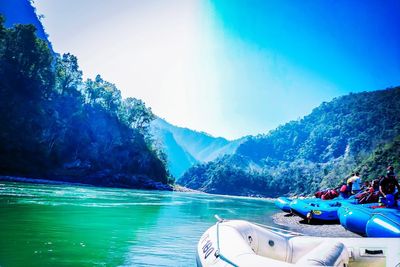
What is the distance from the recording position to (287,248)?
21.9 feet

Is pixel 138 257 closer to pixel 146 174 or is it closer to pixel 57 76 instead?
pixel 57 76

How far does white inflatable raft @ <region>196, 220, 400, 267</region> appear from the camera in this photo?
16.3 ft

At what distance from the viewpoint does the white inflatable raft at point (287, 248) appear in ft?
16.3

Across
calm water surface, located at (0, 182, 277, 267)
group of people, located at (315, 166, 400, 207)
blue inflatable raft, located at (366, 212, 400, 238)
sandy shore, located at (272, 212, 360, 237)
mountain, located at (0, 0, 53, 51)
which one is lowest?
calm water surface, located at (0, 182, 277, 267)

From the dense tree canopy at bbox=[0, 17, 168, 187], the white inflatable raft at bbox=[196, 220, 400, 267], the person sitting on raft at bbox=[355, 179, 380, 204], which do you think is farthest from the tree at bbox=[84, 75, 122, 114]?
the white inflatable raft at bbox=[196, 220, 400, 267]

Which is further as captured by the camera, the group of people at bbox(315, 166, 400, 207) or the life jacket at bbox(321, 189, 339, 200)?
the life jacket at bbox(321, 189, 339, 200)

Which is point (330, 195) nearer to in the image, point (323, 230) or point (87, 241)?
point (323, 230)

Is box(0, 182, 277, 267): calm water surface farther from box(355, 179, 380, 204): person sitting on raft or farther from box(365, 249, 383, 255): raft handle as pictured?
box(355, 179, 380, 204): person sitting on raft

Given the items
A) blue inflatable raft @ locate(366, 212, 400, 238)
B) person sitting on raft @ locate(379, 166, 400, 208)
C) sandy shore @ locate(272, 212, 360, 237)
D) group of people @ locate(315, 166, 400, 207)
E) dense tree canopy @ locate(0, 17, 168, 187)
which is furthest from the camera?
dense tree canopy @ locate(0, 17, 168, 187)

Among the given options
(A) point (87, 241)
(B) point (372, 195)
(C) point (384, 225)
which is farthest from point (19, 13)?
(C) point (384, 225)

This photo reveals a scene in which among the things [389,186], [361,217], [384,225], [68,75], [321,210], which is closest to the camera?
[384,225]

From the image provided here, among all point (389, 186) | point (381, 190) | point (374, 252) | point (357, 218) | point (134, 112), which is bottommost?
point (374, 252)

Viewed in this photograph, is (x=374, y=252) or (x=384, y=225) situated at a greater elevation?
(x=384, y=225)

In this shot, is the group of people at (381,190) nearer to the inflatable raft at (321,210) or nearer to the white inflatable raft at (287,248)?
the inflatable raft at (321,210)
